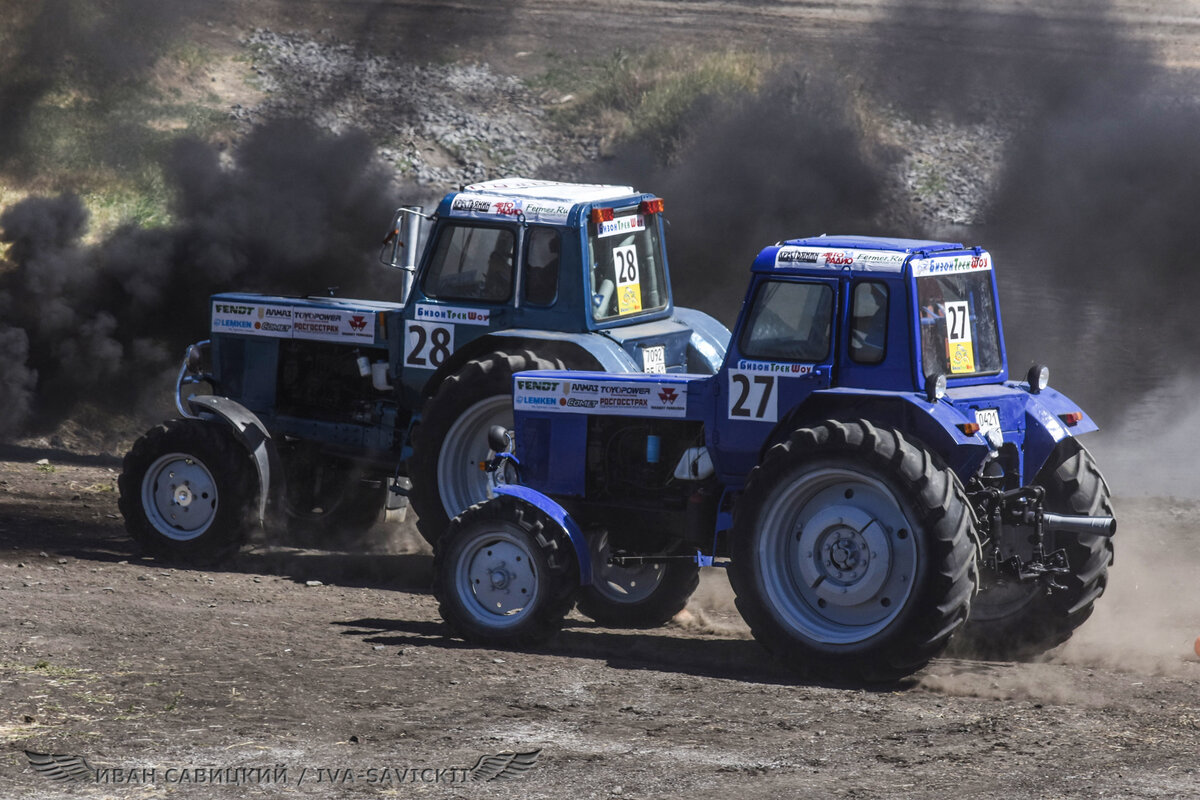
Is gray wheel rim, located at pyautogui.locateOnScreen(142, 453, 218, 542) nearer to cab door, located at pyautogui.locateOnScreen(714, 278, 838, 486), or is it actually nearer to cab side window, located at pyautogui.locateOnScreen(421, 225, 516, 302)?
cab side window, located at pyautogui.locateOnScreen(421, 225, 516, 302)

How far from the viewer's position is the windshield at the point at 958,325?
9836mm

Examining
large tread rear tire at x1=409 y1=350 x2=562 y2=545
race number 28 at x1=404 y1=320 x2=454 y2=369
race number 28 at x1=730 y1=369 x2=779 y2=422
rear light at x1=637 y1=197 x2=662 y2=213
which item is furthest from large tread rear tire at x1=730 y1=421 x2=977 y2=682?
rear light at x1=637 y1=197 x2=662 y2=213

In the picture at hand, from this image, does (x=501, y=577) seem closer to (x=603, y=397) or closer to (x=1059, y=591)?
(x=603, y=397)

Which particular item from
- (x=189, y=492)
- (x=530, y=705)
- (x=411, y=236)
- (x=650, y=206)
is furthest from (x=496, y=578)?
(x=650, y=206)

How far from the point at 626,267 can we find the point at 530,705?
541cm

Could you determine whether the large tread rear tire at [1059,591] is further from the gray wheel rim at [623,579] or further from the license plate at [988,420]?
the gray wheel rim at [623,579]

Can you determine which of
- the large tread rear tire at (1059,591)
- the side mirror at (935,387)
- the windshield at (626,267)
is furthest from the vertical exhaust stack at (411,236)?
the large tread rear tire at (1059,591)

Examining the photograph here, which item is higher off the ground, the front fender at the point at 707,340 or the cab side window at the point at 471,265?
the cab side window at the point at 471,265

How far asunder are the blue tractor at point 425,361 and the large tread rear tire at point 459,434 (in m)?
0.01

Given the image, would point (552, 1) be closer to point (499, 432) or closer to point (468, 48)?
point (468, 48)

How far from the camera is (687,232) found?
90.7 feet

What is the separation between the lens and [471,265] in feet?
44.3

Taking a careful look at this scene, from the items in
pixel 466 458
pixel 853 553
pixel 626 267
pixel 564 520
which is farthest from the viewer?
pixel 626 267

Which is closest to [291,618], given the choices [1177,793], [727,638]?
[727,638]
